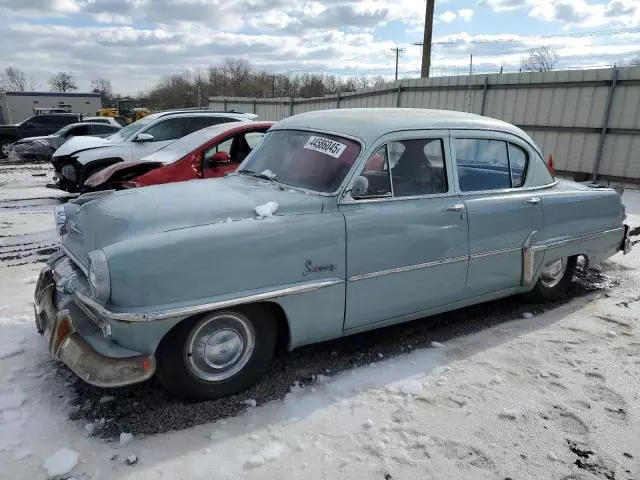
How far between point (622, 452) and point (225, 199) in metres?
2.78

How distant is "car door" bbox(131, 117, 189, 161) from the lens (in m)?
9.07

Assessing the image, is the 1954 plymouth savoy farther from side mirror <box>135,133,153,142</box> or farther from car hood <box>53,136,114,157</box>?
car hood <box>53,136,114,157</box>

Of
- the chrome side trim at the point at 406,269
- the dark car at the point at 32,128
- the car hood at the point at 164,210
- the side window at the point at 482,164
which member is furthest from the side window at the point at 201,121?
the dark car at the point at 32,128

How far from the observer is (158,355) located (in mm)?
2877

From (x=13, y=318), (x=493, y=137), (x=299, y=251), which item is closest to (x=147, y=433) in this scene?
(x=299, y=251)

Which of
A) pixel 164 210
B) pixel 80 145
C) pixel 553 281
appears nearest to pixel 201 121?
pixel 80 145

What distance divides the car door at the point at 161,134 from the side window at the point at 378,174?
6463 mm

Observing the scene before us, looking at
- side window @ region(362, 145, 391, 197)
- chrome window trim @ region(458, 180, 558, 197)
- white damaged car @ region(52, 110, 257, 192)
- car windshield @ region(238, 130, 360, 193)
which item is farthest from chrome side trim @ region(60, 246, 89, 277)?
white damaged car @ region(52, 110, 257, 192)

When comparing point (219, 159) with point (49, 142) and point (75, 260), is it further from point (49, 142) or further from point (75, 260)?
point (49, 142)

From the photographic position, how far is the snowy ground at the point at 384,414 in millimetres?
2600

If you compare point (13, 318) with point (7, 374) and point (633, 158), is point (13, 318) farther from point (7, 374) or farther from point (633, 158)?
point (633, 158)

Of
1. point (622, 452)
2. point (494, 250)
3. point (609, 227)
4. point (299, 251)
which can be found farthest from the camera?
point (609, 227)

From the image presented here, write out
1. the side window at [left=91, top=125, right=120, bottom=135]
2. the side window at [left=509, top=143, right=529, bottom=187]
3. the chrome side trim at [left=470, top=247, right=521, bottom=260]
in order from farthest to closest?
the side window at [left=91, top=125, right=120, bottom=135]
the side window at [left=509, top=143, right=529, bottom=187]
the chrome side trim at [left=470, top=247, right=521, bottom=260]

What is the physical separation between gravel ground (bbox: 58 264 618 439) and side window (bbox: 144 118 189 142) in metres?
6.87
